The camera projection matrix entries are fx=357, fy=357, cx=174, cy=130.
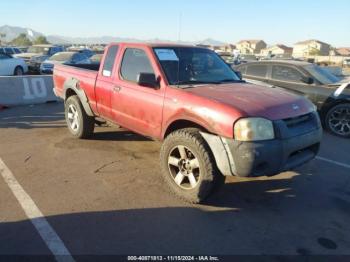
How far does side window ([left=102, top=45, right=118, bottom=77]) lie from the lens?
564 cm

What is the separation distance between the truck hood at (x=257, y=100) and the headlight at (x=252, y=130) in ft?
0.28

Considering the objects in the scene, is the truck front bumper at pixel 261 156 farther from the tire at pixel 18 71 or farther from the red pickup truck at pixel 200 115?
the tire at pixel 18 71

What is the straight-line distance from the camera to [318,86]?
821cm

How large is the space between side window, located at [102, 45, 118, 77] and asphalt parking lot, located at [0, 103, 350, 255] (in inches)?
53.8

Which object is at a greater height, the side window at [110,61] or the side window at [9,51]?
the side window at [110,61]

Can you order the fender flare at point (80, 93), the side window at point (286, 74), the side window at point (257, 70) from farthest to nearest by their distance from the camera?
the side window at point (257, 70)
the side window at point (286, 74)
the fender flare at point (80, 93)

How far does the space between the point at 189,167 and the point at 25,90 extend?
801cm

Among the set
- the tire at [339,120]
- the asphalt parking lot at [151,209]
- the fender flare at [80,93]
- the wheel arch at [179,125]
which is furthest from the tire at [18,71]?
the wheel arch at [179,125]

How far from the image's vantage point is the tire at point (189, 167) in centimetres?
400

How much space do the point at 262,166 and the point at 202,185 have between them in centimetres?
71

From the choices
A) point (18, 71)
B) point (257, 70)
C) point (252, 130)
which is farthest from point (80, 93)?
point (18, 71)

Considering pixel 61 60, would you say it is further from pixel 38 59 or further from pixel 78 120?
pixel 78 120

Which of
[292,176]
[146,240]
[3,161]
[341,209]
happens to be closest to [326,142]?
[292,176]

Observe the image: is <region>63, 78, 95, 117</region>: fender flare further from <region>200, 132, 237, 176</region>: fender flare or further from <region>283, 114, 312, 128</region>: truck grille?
<region>283, 114, 312, 128</region>: truck grille
